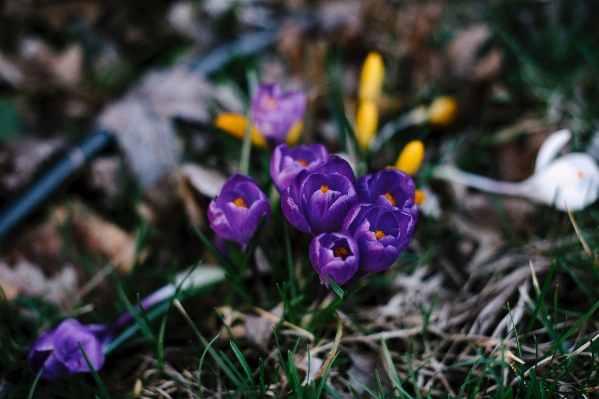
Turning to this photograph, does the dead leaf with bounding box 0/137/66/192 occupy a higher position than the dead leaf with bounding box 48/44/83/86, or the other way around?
the dead leaf with bounding box 48/44/83/86

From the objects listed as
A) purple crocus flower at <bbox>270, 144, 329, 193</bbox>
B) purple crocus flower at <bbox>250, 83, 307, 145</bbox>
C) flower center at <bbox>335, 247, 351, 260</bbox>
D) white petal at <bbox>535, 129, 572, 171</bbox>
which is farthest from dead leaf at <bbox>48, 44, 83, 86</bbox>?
white petal at <bbox>535, 129, 572, 171</bbox>

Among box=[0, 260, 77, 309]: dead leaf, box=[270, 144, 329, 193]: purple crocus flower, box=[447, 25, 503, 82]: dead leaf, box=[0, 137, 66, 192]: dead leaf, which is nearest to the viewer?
box=[270, 144, 329, 193]: purple crocus flower

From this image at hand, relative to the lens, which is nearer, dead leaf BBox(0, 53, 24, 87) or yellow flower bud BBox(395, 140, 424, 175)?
yellow flower bud BBox(395, 140, 424, 175)

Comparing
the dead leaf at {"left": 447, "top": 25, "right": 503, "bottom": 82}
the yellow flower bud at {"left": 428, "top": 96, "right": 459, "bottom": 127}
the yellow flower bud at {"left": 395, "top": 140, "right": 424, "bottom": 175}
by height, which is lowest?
the yellow flower bud at {"left": 428, "top": 96, "right": 459, "bottom": 127}

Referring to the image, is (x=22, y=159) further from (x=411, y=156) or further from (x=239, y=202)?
(x=411, y=156)

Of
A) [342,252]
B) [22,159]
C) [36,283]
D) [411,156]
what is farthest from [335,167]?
[22,159]

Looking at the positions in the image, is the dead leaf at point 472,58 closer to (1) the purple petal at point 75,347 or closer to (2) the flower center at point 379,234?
(2) the flower center at point 379,234

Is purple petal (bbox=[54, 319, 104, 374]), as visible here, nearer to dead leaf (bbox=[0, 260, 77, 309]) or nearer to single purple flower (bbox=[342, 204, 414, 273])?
dead leaf (bbox=[0, 260, 77, 309])
